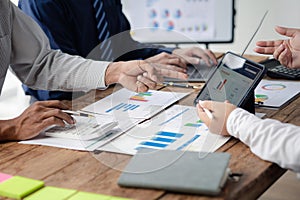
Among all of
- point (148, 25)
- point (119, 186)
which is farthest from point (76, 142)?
point (148, 25)

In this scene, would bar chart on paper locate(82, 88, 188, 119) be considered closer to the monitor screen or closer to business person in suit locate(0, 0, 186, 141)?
business person in suit locate(0, 0, 186, 141)

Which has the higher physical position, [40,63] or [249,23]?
[40,63]

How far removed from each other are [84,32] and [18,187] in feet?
3.83

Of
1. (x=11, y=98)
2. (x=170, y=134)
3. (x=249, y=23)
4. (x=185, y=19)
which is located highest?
(x=170, y=134)

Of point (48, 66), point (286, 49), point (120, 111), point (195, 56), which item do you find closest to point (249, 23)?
point (195, 56)

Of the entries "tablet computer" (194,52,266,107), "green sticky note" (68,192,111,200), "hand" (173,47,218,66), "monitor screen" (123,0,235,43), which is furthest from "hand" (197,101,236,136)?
"monitor screen" (123,0,235,43)

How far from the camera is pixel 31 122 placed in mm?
1581

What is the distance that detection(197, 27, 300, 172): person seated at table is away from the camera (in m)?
1.32

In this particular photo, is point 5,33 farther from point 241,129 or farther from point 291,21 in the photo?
point 291,21

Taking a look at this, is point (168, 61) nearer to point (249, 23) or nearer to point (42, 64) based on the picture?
point (42, 64)

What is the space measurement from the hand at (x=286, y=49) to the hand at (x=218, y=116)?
0.50m

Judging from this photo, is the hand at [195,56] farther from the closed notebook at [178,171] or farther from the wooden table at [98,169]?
the closed notebook at [178,171]

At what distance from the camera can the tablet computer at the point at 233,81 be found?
63.7 inches

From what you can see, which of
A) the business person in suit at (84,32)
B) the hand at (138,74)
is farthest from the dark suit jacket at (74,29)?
the hand at (138,74)
